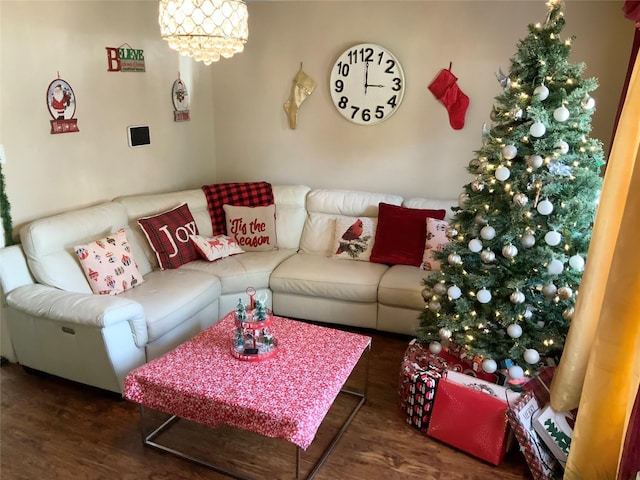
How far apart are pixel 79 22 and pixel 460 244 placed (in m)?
2.85

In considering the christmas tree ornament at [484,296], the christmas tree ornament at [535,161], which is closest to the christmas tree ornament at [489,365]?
the christmas tree ornament at [484,296]

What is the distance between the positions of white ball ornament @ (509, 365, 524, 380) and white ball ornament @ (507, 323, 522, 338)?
0.51 ft

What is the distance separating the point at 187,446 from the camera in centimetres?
250

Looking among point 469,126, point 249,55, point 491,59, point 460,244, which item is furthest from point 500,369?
point 249,55

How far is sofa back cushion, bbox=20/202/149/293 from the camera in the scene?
2.95 m

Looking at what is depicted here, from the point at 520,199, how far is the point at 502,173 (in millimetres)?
151

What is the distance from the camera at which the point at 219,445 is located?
2.50 metres

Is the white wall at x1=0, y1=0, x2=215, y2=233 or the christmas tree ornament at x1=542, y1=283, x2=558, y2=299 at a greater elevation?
the white wall at x1=0, y1=0, x2=215, y2=233

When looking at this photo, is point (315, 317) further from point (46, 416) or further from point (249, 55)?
point (249, 55)

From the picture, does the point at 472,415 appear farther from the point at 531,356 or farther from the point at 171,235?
the point at 171,235

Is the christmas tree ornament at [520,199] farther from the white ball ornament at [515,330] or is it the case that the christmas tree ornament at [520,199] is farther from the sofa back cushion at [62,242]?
the sofa back cushion at [62,242]

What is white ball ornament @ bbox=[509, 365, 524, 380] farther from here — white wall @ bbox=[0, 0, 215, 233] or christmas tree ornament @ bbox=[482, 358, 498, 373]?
white wall @ bbox=[0, 0, 215, 233]

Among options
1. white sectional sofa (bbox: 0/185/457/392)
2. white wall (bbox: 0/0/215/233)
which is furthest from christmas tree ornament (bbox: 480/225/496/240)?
white wall (bbox: 0/0/215/233)

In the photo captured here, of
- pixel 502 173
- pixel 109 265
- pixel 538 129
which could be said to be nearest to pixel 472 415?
pixel 502 173
